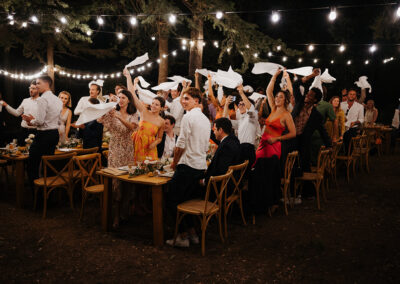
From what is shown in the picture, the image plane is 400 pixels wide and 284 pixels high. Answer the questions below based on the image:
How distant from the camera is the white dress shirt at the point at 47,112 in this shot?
4.57m

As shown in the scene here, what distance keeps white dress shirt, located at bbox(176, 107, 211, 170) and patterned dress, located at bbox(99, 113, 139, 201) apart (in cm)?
100

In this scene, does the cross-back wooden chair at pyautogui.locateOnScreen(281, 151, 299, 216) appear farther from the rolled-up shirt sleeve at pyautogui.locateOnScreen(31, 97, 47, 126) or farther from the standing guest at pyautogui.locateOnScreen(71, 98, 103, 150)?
the rolled-up shirt sleeve at pyautogui.locateOnScreen(31, 97, 47, 126)

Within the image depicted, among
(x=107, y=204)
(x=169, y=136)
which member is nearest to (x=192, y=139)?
(x=107, y=204)

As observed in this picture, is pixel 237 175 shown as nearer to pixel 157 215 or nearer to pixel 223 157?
pixel 223 157

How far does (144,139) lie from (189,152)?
3.57 ft

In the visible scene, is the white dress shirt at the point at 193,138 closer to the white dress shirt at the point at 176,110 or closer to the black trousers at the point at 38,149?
the black trousers at the point at 38,149

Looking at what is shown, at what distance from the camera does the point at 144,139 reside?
14.1 feet

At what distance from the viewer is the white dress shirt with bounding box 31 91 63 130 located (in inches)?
180

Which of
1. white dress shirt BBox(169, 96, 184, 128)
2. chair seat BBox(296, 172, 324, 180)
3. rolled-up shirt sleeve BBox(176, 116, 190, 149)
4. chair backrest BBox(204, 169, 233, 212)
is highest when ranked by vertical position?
white dress shirt BBox(169, 96, 184, 128)

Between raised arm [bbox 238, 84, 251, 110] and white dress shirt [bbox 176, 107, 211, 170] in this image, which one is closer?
white dress shirt [bbox 176, 107, 211, 170]

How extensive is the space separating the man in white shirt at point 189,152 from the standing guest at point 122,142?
0.86 m

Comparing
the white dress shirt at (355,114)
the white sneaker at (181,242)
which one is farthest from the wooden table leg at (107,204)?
the white dress shirt at (355,114)

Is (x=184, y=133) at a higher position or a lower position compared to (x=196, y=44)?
lower

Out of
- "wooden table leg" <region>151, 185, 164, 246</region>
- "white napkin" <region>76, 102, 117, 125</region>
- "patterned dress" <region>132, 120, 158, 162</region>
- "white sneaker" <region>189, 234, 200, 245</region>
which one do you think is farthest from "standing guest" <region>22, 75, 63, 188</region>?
"white sneaker" <region>189, 234, 200, 245</region>
